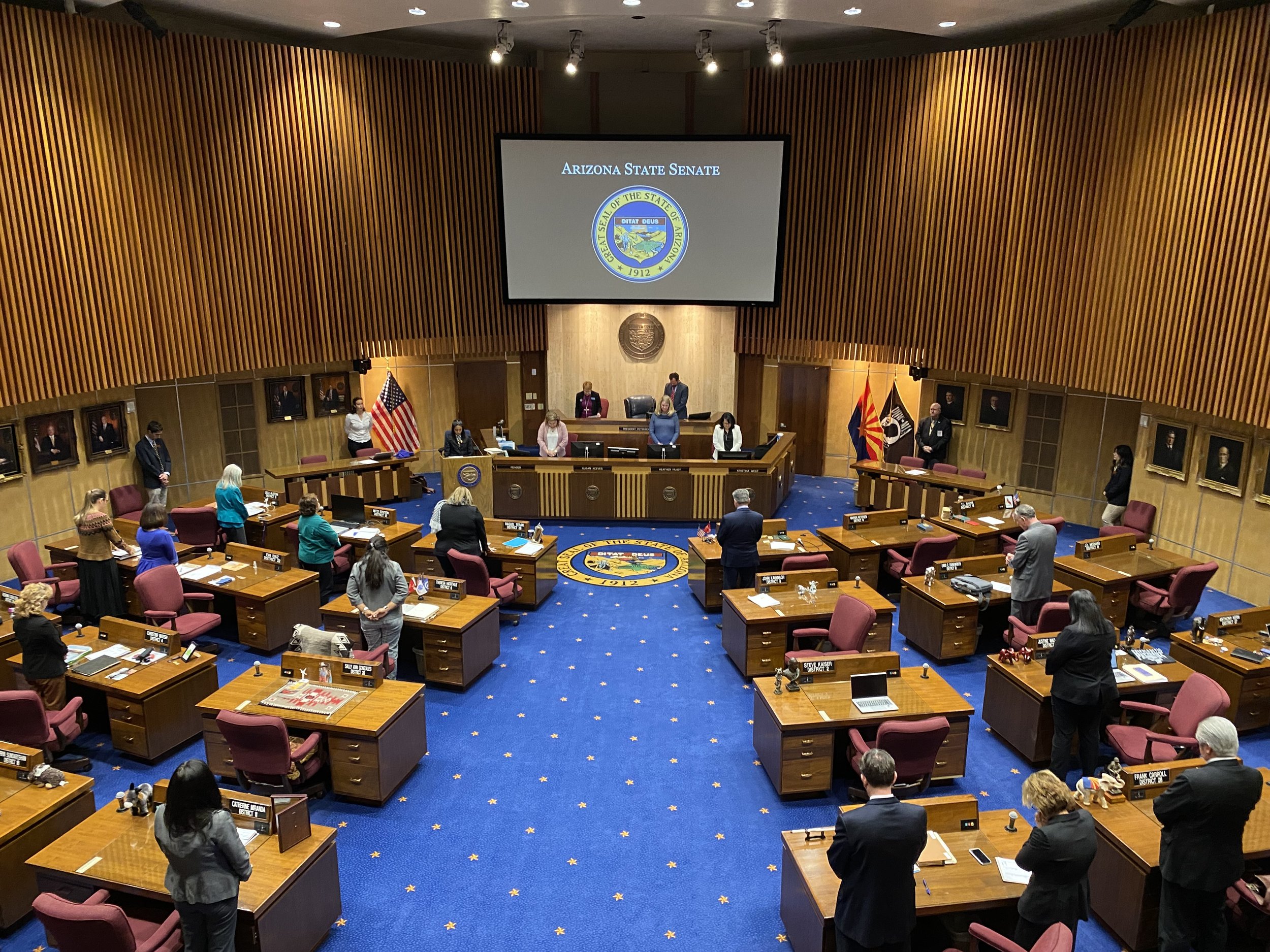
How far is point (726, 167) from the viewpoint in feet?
47.1

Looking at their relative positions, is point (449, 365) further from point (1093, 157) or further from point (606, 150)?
point (1093, 157)

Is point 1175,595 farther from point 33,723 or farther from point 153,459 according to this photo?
point 153,459

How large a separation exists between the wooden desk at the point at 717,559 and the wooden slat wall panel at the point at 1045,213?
16.8ft

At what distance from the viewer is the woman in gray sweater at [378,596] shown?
728 centimetres

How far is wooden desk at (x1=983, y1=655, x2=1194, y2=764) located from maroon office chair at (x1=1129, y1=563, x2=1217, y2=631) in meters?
1.82

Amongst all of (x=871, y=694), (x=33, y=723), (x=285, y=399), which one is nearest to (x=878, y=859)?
(x=871, y=694)

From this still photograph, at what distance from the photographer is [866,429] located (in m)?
15.8

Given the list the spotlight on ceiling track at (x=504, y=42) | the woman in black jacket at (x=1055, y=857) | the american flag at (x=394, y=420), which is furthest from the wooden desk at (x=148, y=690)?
the spotlight on ceiling track at (x=504, y=42)

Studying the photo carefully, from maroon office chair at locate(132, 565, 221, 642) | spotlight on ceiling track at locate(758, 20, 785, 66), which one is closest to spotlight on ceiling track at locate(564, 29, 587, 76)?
Result: spotlight on ceiling track at locate(758, 20, 785, 66)

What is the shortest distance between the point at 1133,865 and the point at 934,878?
1.26 m

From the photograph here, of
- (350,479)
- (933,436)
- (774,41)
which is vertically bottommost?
(350,479)

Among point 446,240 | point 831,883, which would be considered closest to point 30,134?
point 446,240

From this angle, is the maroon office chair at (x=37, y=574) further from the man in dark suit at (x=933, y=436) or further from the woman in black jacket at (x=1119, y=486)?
the woman in black jacket at (x=1119, y=486)

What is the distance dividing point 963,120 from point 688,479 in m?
6.84
